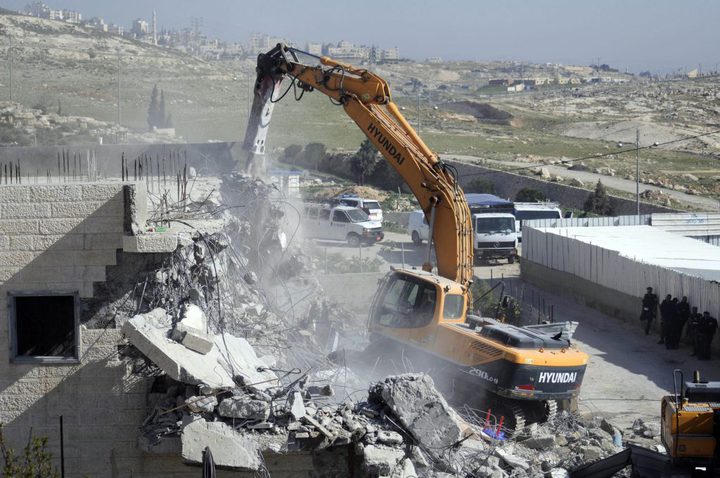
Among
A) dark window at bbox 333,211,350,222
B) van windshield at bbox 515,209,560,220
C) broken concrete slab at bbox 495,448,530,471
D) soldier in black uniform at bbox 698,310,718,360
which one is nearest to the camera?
broken concrete slab at bbox 495,448,530,471

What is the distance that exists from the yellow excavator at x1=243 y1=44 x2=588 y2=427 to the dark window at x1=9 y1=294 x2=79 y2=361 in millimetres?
6104

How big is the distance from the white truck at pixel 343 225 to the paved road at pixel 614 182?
1759cm

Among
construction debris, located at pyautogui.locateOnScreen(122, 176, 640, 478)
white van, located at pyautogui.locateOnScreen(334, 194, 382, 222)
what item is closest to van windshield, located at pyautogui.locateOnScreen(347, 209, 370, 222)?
white van, located at pyautogui.locateOnScreen(334, 194, 382, 222)

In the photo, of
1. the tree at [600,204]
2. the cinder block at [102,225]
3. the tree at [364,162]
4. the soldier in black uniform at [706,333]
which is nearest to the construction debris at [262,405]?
the cinder block at [102,225]

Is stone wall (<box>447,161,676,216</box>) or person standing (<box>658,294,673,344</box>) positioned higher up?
stone wall (<box>447,161,676,216</box>)

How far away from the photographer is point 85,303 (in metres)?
10.4

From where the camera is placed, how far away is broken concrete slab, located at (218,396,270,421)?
31.5ft

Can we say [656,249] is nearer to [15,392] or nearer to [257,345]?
[257,345]

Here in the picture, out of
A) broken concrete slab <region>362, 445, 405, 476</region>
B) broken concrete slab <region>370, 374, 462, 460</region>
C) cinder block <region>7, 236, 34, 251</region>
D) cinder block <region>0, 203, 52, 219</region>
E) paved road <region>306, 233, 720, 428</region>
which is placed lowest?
paved road <region>306, 233, 720, 428</region>

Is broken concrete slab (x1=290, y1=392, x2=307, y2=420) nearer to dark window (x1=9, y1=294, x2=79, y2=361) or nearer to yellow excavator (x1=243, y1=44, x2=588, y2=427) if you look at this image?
dark window (x1=9, y1=294, x2=79, y2=361)

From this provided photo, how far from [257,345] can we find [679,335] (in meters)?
11.0

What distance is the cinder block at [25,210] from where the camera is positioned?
10312mm

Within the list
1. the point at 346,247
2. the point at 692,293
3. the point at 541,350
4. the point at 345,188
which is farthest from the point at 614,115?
the point at 541,350

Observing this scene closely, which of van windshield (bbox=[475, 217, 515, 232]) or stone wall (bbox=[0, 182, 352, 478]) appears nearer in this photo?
stone wall (bbox=[0, 182, 352, 478])
